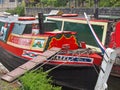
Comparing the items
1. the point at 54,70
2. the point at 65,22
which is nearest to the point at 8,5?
the point at 65,22

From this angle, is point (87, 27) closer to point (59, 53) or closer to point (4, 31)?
point (59, 53)

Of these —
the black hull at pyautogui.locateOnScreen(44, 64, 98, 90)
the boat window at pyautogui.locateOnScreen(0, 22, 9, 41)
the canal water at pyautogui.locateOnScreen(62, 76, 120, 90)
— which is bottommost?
the canal water at pyautogui.locateOnScreen(62, 76, 120, 90)

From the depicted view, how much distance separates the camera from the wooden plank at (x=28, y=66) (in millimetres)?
9125

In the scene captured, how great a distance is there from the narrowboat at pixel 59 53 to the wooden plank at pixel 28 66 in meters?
0.15

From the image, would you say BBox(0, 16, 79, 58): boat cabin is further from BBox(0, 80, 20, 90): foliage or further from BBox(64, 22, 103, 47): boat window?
BBox(0, 80, 20, 90): foliage

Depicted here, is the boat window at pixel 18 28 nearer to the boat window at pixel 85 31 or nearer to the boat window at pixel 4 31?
the boat window at pixel 4 31

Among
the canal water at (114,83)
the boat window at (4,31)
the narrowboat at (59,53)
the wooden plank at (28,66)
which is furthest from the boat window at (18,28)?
the canal water at (114,83)

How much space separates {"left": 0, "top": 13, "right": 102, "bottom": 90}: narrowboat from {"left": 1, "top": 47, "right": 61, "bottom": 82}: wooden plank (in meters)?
0.15

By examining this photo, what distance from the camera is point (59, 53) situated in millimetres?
10836

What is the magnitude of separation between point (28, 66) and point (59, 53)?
1289 millimetres

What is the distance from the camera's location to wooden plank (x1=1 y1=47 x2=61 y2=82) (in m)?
9.12

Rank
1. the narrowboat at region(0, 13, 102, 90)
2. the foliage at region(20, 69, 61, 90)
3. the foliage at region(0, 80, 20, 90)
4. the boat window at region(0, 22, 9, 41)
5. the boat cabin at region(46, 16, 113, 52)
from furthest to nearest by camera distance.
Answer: the boat window at region(0, 22, 9, 41) → the boat cabin at region(46, 16, 113, 52) → the narrowboat at region(0, 13, 102, 90) → the foliage at region(0, 80, 20, 90) → the foliage at region(20, 69, 61, 90)

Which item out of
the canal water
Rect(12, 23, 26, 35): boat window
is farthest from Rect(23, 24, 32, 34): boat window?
the canal water

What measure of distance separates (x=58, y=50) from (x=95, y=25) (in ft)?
9.40
